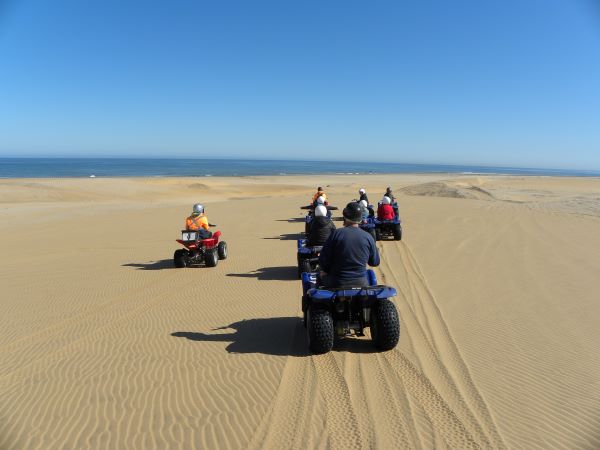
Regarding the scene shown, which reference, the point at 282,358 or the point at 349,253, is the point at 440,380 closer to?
the point at 349,253

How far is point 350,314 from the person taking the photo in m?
5.66

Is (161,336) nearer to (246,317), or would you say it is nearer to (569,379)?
(246,317)

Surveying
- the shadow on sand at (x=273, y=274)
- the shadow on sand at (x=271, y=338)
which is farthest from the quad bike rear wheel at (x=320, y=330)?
the shadow on sand at (x=273, y=274)

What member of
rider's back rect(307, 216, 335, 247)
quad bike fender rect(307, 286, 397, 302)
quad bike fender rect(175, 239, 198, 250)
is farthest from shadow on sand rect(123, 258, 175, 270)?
quad bike fender rect(307, 286, 397, 302)

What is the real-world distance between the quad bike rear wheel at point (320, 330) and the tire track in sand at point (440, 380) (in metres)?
0.78

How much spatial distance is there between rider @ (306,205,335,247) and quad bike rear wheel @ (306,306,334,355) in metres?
3.76

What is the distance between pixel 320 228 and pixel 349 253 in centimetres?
373

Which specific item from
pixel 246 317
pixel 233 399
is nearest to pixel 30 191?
pixel 246 317

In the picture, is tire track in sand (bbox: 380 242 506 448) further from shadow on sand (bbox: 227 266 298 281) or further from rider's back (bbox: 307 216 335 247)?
shadow on sand (bbox: 227 266 298 281)

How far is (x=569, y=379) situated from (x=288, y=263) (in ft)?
24.9

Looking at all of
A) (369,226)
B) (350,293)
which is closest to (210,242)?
(369,226)

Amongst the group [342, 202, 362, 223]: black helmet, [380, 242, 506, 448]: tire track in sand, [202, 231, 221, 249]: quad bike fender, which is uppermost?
[342, 202, 362, 223]: black helmet

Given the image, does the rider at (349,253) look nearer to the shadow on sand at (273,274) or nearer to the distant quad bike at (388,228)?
the shadow on sand at (273,274)

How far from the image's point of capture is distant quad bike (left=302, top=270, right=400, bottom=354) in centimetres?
542
